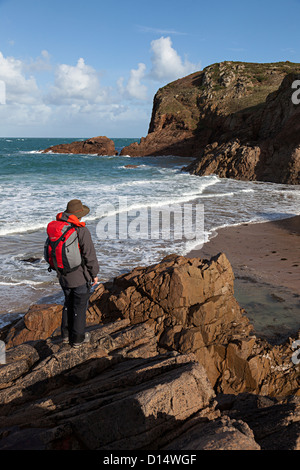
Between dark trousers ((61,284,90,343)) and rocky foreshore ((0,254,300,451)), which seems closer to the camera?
rocky foreshore ((0,254,300,451))

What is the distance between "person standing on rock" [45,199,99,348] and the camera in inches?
153

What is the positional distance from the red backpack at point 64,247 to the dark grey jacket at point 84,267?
0.06 metres

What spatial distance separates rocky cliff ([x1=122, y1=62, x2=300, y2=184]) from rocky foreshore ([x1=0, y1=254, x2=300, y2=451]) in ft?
70.1

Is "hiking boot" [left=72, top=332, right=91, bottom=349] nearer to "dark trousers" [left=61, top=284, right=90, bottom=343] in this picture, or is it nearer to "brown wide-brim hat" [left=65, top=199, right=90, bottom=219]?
"dark trousers" [left=61, top=284, right=90, bottom=343]

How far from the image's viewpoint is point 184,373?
10.1ft

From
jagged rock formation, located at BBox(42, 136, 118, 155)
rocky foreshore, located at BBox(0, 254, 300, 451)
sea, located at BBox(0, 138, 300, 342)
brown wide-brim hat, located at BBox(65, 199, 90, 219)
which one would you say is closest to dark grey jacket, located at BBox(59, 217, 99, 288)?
brown wide-brim hat, located at BBox(65, 199, 90, 219)

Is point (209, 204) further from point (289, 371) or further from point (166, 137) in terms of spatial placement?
point (166, 137)

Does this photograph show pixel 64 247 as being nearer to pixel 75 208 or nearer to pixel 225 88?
pixel 75 208

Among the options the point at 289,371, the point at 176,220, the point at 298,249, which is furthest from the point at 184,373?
the point at 176,220

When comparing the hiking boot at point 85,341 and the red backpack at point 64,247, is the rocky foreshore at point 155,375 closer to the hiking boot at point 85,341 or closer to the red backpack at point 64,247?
A: the hiking boot at point 85,341

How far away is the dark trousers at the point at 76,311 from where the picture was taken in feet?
13.4

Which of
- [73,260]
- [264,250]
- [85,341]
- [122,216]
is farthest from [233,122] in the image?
[85,341]

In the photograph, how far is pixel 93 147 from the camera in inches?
2323

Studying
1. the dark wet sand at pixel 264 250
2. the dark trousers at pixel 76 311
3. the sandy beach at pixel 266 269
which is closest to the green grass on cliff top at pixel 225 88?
the dark wet sand at pixel 264 250
